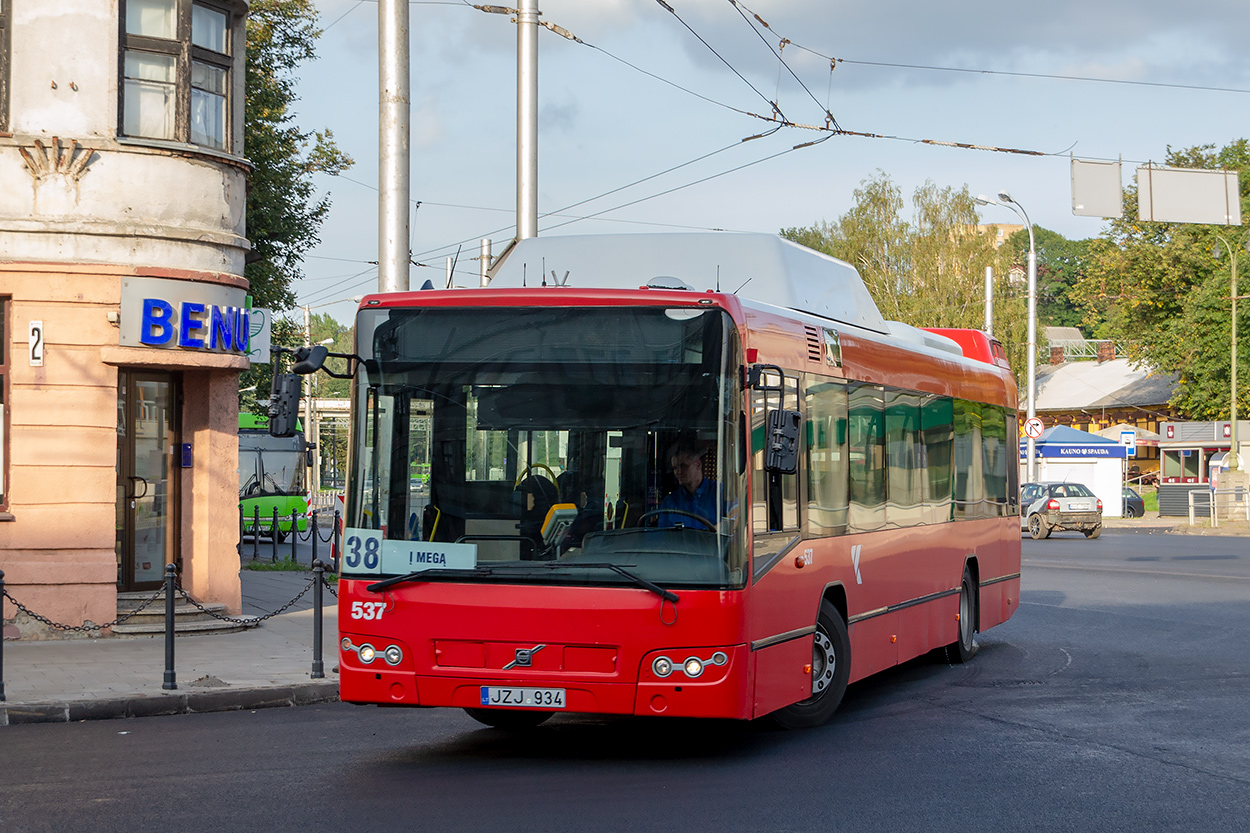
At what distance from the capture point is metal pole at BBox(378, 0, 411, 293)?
12.8 meters

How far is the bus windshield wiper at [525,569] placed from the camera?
788 cm

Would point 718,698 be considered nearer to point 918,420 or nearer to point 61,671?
point 918,420

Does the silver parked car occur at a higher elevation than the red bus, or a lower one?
lower

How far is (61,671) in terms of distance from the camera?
11984mm

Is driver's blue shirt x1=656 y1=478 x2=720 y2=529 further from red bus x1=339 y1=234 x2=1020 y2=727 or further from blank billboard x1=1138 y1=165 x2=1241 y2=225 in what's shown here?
blank billboard x1=1138 y1=165 x2=1241 y2=225

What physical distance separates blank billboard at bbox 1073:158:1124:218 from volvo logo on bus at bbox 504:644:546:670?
17703mm

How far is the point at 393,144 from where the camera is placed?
42.7 ft

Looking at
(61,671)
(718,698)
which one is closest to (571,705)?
(718,698)

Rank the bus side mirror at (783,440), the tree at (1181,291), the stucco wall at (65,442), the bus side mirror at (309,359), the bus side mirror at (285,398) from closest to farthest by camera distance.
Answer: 1. the bus side mirror at (783,440)
2. the bus side mirror at (309,359)
3. the bus side mirror at (285,398)
4. the stucco wall at (65,442)
5. the tree at (1181,291)

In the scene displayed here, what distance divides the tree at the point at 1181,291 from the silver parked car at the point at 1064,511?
1884 cm

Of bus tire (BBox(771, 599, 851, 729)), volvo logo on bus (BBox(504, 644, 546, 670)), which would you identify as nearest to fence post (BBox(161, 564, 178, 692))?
volvo logo on bus (BBox(504, 644, 546, 670))


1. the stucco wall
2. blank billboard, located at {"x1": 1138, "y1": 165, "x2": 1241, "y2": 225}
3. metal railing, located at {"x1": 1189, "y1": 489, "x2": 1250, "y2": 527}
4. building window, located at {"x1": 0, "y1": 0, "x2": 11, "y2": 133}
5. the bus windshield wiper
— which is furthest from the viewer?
metal railing, located at {"x1": 1189, "y1": 489, "x2": 1250, "y2": 527}

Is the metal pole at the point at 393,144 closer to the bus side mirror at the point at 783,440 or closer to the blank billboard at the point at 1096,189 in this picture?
the bus side mirror at the point at 783,440

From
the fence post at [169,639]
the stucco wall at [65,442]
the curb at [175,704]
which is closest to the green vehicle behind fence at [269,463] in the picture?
the stucco wall at [65,442]
